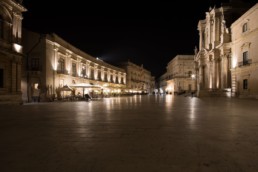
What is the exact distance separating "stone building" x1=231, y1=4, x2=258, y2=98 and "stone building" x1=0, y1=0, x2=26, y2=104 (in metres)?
26.6

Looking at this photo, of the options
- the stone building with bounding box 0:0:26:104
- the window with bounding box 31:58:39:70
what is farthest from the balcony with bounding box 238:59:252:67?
the stone building with bounding box 0:0:26:104

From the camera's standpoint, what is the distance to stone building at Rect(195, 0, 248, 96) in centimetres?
3462

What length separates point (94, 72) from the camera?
152ft

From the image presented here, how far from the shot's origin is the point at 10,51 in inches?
771

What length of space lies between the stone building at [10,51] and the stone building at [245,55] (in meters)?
26.6

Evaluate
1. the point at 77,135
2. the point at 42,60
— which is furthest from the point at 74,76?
the point at 77,135

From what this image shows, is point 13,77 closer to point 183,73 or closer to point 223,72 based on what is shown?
point 223,72

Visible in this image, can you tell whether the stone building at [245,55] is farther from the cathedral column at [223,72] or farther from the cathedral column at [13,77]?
the cathedral column at [13,77]

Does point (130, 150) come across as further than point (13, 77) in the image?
No

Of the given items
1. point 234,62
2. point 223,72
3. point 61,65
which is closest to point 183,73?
point 223,72

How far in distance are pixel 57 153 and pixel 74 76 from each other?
32730mm

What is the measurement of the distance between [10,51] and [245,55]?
93.6ft

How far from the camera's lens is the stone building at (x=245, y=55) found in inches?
1050

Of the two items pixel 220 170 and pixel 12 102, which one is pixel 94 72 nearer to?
pixel 12 102
